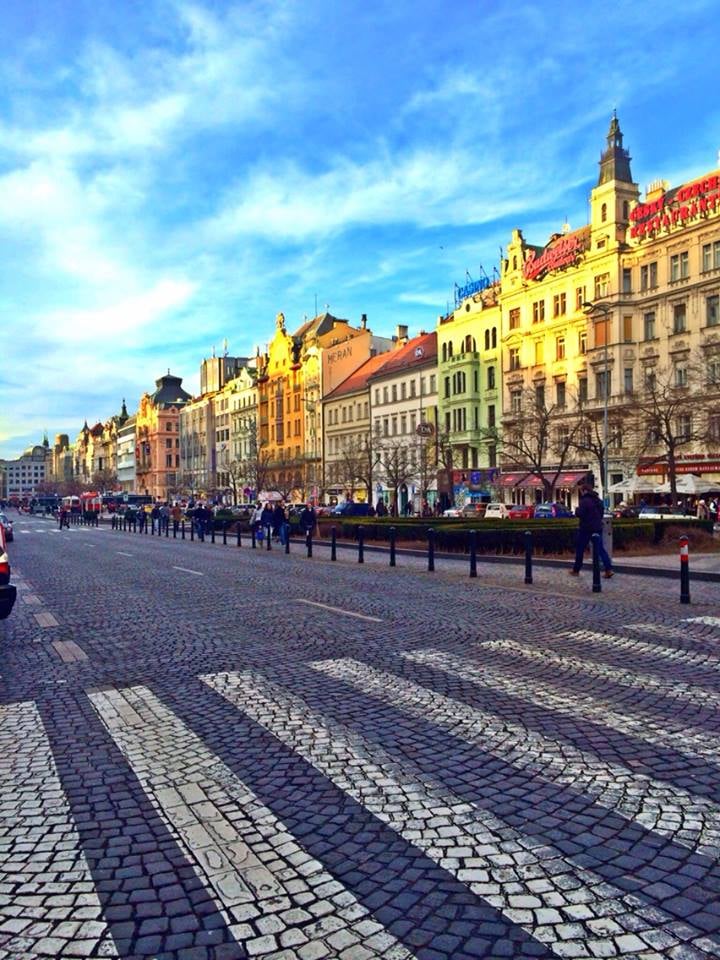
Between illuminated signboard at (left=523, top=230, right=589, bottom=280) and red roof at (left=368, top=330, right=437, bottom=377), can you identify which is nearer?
illuminated signboard at (left=523, top=230, right=589, bottom=280)

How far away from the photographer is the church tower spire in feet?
177

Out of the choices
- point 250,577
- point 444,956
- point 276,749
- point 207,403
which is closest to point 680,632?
point 276,749

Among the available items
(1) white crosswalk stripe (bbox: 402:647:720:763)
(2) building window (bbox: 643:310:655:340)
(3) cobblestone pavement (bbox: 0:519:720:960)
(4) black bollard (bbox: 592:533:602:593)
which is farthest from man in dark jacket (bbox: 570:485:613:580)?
(2) building window (bbox: 643:310:655:340)

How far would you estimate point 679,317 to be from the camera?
48688 mm

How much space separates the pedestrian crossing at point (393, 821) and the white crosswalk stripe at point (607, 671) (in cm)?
7

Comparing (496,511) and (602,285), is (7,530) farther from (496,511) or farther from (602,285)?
(602,285)

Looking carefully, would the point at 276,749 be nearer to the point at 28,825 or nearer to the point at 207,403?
the point at 28,825

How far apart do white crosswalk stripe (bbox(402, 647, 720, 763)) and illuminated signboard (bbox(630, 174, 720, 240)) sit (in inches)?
1828

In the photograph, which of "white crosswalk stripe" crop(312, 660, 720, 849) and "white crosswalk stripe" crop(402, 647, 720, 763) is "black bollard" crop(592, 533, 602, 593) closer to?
"white crosswalk stripe" crop(402, 647, 720, 763)

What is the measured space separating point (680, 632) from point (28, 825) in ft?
24.9

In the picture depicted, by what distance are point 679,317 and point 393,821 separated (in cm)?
5033

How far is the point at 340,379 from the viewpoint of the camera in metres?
86.2

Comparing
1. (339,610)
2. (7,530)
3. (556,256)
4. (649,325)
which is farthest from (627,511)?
(339,610)

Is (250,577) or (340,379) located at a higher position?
(340,379)
